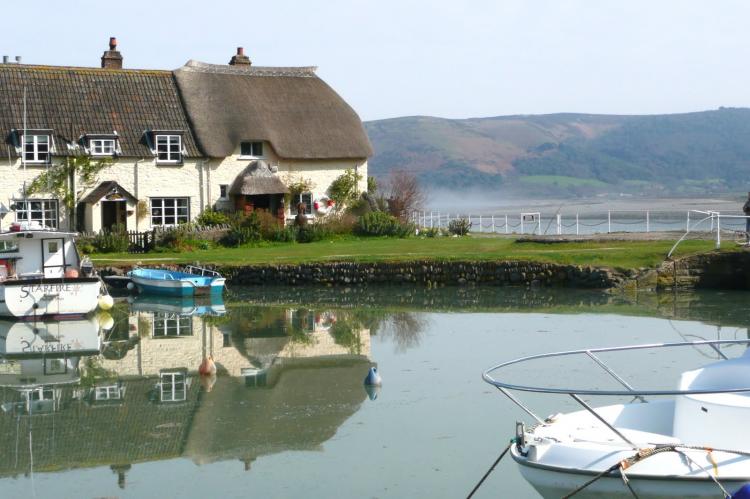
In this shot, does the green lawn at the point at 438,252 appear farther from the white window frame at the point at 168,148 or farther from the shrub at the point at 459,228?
the white window frame at the point at 168,148

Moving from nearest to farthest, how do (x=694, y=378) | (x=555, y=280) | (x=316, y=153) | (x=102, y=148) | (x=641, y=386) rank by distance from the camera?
(x=694, y=378), (x=641, y=386), (x=555, y=280), (x=102, y=148), (x=316, y=153)

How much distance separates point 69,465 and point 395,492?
4.80 m

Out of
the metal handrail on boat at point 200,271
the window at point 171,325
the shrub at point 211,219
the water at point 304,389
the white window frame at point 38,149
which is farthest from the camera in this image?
the shrub at point 211,219

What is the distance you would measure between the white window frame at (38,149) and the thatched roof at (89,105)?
0.35 m

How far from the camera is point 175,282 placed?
1448 inches

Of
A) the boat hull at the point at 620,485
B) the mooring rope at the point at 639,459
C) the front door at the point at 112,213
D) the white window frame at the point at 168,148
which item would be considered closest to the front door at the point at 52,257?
the front door at the point at 112,213

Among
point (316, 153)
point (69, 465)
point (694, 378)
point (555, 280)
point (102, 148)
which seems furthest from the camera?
point (316, 153)

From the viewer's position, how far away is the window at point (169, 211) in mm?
50344

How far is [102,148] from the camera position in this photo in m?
48.9

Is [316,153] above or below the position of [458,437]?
above

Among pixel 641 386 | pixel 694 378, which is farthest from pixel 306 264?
pixel 694 378

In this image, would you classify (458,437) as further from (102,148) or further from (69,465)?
(102,148)

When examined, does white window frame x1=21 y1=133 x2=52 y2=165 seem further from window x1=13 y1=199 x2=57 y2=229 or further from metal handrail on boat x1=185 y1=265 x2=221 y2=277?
metal handrail on boat x1=185 y1=265 x2=221 y2=277

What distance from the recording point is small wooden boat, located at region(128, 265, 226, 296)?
120ft
